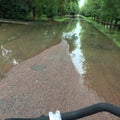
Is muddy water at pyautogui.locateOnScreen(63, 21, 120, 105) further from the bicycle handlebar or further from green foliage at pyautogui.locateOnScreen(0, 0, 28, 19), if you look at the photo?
green foliage at pyautogui.locateOnScreen(0, 0, 28, 19)

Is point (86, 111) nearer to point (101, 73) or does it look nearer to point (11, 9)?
point (101, 73)

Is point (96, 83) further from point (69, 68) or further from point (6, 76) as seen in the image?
point (6, 76)

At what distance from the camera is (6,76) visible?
25.5 feet

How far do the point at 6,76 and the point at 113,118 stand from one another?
380cm

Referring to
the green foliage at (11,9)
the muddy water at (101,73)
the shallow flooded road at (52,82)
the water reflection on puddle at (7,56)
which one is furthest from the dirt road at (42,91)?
the green foliage at (11,9)

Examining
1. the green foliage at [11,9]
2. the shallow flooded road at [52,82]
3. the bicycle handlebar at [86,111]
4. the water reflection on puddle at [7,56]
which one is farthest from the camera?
the green foliage at [11,9]

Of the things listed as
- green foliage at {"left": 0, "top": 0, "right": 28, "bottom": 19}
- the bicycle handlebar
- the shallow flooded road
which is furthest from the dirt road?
green foliage at {"left": 0, "top": 0, "right": 28, "bottom": 19}

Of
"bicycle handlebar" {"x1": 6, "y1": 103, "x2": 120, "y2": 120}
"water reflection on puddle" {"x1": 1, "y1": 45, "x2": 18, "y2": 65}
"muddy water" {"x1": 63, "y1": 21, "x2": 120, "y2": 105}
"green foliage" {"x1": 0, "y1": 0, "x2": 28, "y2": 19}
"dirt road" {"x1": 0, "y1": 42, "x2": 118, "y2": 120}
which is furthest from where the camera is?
"green foliage" {"x1": 0, "y1": 0, "x2": 28, "y2": 19}

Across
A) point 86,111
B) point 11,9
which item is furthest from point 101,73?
point 11,9

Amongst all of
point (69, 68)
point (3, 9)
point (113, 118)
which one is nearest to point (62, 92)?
point (113, 118)

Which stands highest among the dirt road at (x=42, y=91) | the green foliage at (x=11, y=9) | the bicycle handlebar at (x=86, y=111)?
the bicycle handlebar at (x=86, y=111)

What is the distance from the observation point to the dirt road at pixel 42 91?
5.51m

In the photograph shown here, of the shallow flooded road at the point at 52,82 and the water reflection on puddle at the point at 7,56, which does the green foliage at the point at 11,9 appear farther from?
the shallow flooded road at the point at 52,82

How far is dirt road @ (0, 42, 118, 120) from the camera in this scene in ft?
18.1
